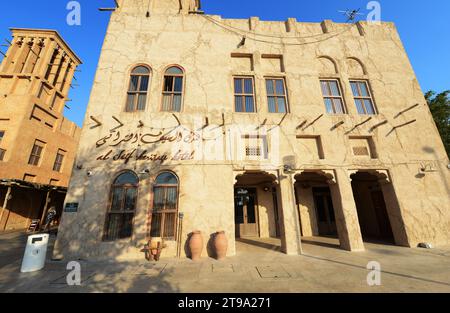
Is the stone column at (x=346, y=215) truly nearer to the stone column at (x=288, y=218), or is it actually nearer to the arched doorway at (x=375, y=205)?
the arched doorway at (x=375, y=205)

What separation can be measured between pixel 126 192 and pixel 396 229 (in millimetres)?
12457

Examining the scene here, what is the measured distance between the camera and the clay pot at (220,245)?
22.7 ft

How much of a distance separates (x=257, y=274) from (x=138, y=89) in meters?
9.87

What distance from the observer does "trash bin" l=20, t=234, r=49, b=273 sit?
5.68 m

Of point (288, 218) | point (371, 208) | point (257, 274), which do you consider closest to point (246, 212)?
point (288, 218)

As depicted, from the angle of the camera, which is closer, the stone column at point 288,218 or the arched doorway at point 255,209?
the stone column at point 288,218

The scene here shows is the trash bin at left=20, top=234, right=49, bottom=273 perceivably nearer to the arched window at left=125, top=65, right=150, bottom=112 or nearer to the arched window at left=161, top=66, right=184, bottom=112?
the arched window at left=125, top=65, right=150, bottom=112

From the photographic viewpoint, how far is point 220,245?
696 centimetres

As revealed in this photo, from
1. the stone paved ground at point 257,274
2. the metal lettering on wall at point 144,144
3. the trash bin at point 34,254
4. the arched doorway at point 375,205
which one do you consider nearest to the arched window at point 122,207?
the metal lettering on wall at point 144,144

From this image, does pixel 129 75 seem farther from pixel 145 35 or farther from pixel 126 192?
pixel 126 192

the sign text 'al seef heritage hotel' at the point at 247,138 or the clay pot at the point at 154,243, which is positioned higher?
the sign text 'al seef heritage hotel' at the point at 247,138

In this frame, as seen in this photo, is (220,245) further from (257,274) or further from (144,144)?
(144,144)

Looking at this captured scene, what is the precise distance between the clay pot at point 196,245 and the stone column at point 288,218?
3550 millimetres
